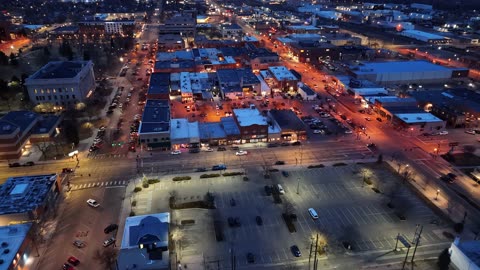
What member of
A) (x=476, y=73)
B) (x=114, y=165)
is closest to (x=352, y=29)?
(x=476, y=73)

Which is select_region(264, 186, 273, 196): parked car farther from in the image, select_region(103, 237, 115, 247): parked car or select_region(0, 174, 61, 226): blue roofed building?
select_region(0, 174, 61, 226): blue roofed building

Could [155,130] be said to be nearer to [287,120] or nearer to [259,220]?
[287,120]

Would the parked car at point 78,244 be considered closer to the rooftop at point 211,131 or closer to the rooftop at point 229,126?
the rooftop at point 211,131

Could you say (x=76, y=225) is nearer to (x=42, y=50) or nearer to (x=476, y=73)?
(x=42, y=50)

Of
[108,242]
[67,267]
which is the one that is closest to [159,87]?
[108,242]

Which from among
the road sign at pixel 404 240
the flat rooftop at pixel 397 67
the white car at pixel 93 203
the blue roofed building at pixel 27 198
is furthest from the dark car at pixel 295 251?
the flat rooftop at pixel 397 67

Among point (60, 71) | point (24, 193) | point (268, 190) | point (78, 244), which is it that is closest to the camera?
point (78, 244)

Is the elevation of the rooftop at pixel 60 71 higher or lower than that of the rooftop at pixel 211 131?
higher
